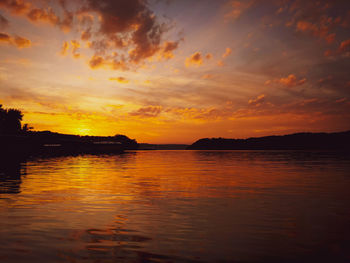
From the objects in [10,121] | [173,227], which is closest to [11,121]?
[10,121]

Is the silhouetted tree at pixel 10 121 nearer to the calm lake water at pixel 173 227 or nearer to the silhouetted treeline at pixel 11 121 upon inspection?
the silhouetted treeline at pixel 11 121

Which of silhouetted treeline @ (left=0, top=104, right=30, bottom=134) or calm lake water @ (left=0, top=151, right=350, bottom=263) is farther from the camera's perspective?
silhouetted treeline @ (left=0, top=104, right=30, bottom=134)

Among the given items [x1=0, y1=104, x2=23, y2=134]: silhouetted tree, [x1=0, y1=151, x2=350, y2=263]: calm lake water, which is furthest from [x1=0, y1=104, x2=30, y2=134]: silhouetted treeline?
[x1=0, y1=151, x2=350, y2=263]: calm lake water

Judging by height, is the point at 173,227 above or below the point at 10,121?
below

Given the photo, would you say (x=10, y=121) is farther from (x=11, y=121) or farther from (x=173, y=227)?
(x=173, y=227)

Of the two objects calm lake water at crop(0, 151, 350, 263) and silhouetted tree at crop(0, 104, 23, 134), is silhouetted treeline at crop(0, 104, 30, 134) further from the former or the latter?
calm lake water at crop(0, 151, 350, 263)

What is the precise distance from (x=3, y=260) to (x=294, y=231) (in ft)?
34.6

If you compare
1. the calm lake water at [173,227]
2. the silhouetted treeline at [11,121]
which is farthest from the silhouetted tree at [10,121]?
the calm lake water at [173,227]

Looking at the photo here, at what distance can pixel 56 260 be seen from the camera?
7.68 metres

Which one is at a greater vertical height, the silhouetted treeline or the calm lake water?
the silhouetted treeline

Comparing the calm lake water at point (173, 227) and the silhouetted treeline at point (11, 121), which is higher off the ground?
the silhouetted treeline at point (11, 121)

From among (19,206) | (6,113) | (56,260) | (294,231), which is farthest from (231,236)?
(6,113)

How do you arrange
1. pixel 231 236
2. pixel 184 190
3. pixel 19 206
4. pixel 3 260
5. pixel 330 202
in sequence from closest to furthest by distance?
pixel 3 260 < pixel 231 236 < pixel 19 206 < pixel 330 202 < pixel 184 190

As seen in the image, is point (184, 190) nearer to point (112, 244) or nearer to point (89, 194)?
point (89, 194)
